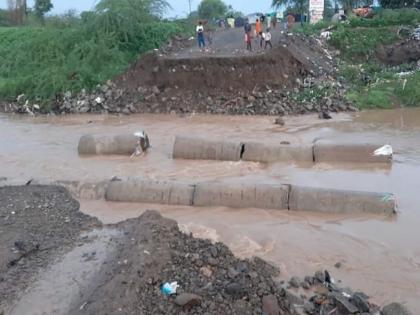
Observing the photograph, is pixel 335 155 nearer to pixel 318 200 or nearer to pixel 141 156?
pixel 318 200

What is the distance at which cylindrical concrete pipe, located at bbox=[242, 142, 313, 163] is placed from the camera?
486 inches

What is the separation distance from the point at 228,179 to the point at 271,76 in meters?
10.6

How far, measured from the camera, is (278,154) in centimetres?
1239

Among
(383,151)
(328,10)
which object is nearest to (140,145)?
(383,151)

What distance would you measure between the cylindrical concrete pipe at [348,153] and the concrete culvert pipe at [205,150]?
183cm

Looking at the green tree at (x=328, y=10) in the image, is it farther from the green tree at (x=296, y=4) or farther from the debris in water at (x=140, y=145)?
the debris in water at (x=140, y=145)

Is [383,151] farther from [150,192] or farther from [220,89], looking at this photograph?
[220,89]

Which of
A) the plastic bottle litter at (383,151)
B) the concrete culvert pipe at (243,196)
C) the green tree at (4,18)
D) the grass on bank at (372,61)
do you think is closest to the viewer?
the concrete culvert pipe at (243,196)

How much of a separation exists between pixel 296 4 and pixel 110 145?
32969mm

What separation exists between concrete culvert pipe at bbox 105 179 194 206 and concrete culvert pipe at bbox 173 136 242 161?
2946 millimetres

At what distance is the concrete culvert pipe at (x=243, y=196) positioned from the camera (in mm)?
9234

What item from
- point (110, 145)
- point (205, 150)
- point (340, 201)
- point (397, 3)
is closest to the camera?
point (340, 201)

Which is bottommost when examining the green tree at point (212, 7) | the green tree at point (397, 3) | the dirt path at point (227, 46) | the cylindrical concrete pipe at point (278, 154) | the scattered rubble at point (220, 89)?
the cylindrical concrete pipe at point (278, 154)

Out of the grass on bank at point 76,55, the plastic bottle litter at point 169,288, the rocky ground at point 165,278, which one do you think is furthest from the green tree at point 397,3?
the plastic bottle litter at point 169,288
